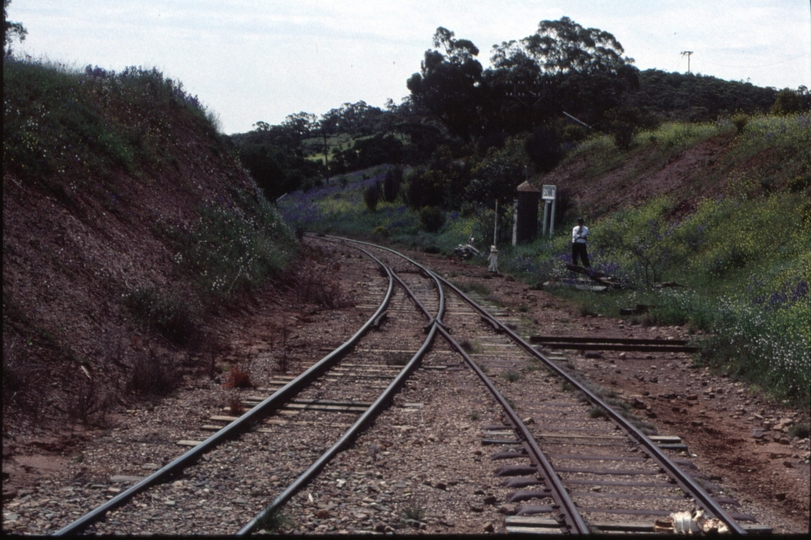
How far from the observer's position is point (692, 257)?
20484mm

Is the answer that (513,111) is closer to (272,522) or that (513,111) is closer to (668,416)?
(668,416)

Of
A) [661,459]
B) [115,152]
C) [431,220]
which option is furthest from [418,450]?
[431,220]

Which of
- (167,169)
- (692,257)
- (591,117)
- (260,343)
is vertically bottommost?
(260,343)

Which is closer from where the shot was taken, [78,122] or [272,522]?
[272,522]

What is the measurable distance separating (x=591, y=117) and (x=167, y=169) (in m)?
40.9

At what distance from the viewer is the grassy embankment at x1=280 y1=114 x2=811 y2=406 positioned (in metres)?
10.8

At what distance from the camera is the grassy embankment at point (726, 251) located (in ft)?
35.4

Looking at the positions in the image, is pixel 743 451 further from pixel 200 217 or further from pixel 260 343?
pixel 200 217

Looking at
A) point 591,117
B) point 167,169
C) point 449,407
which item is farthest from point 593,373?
point 591,117

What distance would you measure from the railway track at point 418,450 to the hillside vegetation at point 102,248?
1.83 metres

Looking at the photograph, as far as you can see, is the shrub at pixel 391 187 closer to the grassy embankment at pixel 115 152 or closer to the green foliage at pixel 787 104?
the green foliage at pixel 787 104

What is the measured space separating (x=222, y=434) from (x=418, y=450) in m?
1.88

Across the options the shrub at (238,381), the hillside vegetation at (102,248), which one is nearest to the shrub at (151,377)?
the hillside vegetation at (102,248)

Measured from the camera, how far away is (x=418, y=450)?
715cm
